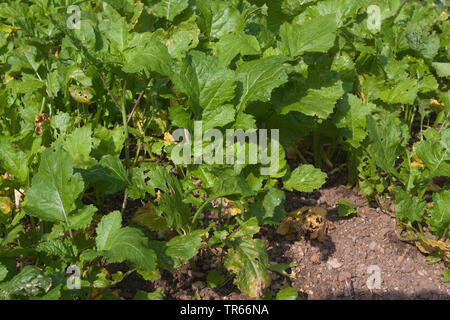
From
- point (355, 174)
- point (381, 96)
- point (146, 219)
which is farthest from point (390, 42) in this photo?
point (146, 219)

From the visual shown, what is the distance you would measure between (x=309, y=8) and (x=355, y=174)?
1.06 meters

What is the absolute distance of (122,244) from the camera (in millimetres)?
1681

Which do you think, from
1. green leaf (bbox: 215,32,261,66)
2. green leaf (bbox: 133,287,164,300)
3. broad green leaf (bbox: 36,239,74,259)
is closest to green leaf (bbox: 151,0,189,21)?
green leaf (bbox: 215,32,261,66)

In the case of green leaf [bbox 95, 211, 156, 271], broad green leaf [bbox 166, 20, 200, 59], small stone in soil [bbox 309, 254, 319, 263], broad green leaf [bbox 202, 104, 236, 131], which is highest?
broad green leaf [bbox 166, 20, 200, 59]

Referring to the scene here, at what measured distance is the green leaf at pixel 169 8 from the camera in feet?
8.54

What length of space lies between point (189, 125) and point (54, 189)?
0.68 m

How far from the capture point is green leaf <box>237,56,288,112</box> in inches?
83.0

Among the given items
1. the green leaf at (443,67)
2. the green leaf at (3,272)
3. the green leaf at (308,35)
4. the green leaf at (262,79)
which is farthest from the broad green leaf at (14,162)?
the green leaf at (443,67)

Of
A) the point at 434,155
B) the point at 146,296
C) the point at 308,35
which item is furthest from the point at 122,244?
the point at 434,155

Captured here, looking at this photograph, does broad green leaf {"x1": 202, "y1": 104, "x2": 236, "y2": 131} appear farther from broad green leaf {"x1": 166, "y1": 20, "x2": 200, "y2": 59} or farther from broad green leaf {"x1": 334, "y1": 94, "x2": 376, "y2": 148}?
broad green leaf {"x1": 334, "y1": 94, "x2": 376, "y2": 148}

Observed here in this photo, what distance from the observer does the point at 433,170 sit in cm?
240

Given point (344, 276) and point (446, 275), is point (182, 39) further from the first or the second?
point (446, 275)

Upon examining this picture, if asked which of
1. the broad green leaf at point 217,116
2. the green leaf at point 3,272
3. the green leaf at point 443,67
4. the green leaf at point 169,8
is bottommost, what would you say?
the green leaf at point 3,272

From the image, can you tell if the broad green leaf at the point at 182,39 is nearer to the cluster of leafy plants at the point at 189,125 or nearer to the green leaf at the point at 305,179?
the cluster of leafy plants at the point at 189,125
